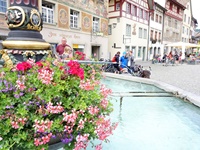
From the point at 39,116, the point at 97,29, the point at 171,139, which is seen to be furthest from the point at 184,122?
the point at 97,29

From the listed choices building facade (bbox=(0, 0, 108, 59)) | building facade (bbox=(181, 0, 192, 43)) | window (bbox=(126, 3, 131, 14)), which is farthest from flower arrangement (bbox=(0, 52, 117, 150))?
building facade (bbox=(181, 0, 192, 43))

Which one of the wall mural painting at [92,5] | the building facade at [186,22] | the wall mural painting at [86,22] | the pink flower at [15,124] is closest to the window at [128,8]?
the wall mural painting at [92,5]

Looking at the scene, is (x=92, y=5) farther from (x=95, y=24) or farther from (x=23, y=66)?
(x=23, y=66)

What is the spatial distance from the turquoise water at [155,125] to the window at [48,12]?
10.2 m

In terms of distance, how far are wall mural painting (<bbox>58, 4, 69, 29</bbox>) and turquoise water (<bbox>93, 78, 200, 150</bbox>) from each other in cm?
1062

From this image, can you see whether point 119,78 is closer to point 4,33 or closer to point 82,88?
point 82,88

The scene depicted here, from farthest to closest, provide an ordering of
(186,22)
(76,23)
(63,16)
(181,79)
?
(186,22), (76,23), (63,16), (181,79)

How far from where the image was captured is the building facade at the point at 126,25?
2122 cm

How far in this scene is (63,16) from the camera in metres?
13.9

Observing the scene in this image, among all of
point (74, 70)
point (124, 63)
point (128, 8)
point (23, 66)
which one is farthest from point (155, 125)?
point (128, 8)

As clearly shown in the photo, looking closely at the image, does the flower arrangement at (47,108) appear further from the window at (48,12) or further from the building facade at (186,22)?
the building facade at (186,22)

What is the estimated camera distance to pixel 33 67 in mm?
1736

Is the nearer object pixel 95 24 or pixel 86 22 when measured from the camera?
pixel 86 22

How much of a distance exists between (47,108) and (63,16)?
13523mm
